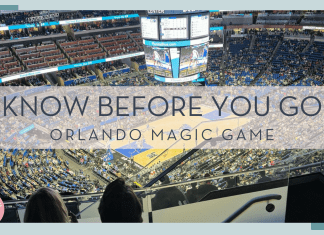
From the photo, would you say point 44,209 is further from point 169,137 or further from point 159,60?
point 159,60

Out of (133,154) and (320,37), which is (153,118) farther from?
(320,37)

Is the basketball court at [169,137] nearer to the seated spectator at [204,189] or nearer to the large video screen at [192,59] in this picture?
the large video screen at [192,59]

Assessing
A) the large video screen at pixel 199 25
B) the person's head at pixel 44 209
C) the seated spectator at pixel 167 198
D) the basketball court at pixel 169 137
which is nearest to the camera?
the person's head at pixel 44 209

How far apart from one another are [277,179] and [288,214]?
17.8 inches

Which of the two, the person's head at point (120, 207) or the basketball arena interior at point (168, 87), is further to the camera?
the basketball arena interior at point (168, 87)

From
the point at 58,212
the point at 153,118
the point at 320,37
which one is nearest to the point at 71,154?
the point at 153,118

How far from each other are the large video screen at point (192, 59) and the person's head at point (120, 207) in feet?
56.3

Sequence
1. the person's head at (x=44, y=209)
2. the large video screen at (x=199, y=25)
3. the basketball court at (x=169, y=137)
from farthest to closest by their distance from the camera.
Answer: the large video screen at (x=199, y=25)
the basketball court at (x=169, y=137)
the person's head at (x=44, y=209)

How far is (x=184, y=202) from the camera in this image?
352cm

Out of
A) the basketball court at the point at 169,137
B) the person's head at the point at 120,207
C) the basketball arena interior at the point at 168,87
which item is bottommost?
the basketball court at the point at 169,137

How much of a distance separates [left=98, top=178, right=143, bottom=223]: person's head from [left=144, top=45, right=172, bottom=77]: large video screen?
17349 mm

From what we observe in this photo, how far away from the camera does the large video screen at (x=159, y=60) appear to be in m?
19.2

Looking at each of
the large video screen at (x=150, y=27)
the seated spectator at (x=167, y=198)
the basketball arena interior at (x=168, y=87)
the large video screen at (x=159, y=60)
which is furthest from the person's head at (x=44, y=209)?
the large video screen at (x=159, y=60)

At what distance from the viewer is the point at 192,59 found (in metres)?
19.6
